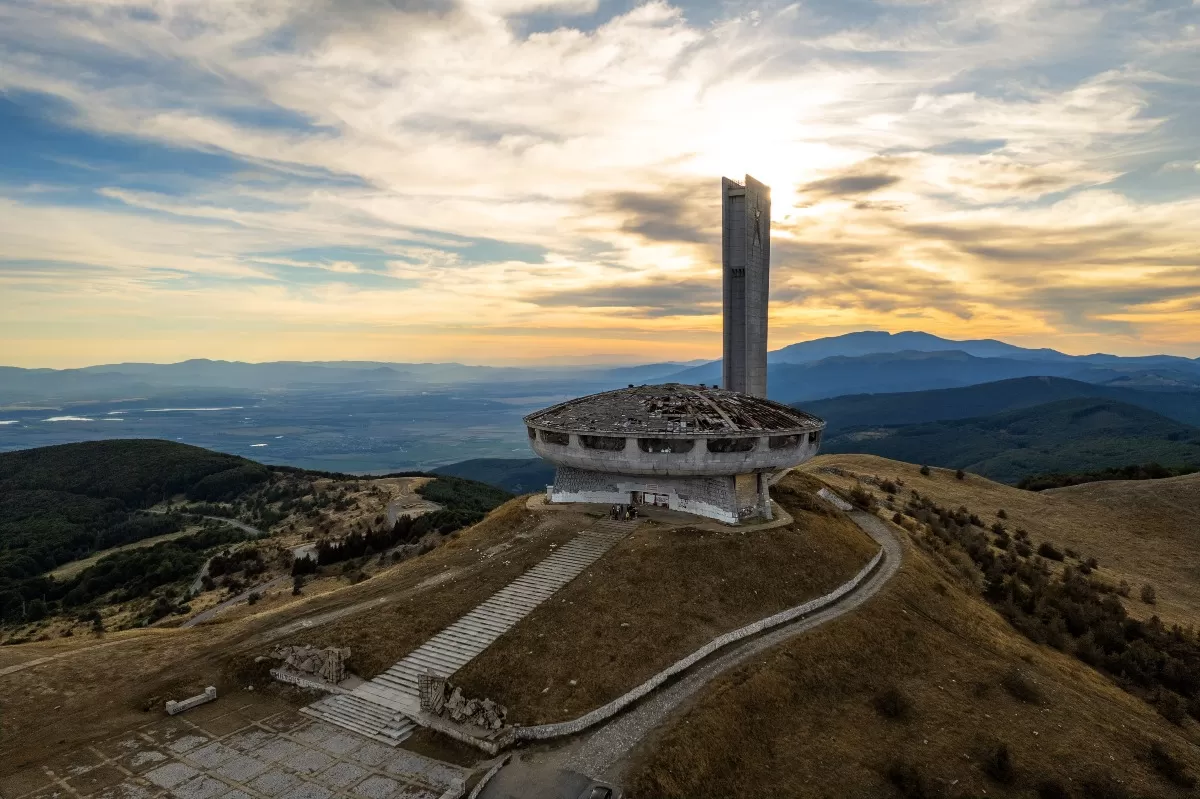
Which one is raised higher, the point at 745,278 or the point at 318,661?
the point at 745,278

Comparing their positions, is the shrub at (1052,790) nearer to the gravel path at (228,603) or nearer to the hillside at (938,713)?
the hillside at (938,713)

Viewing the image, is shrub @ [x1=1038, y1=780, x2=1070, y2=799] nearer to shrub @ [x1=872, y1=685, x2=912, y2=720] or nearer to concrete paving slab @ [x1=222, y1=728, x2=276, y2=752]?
shrub @ [x1=872, y1=685, x2=912, y2=720]

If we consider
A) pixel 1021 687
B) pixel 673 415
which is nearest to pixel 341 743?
pixel 673 415

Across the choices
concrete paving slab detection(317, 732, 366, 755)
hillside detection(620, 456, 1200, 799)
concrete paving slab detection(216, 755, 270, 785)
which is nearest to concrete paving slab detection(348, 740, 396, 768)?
concrete paving slab detection(317, 732, 366, 755)

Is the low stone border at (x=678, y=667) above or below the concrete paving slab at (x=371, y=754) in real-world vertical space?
above

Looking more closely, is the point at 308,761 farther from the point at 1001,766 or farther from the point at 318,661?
the point at 1001,766

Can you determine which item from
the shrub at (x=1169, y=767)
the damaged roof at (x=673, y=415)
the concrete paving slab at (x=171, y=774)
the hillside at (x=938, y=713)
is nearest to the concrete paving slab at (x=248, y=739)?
the concrete paving slab at (x=171, y=774)
